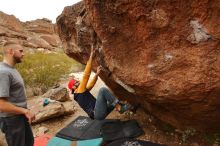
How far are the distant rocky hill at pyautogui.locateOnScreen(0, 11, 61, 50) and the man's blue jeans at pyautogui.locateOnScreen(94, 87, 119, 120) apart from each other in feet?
64.4

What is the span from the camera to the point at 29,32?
114 feet

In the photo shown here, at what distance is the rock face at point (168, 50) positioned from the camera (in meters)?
3.77

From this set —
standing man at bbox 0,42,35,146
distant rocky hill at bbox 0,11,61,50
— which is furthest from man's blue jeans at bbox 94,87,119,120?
distant rocky hill at bbox 0,11,61,50

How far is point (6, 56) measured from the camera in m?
4.38

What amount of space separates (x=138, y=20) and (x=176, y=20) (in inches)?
21.0

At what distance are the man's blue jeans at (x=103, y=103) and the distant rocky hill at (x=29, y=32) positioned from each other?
64.4ft

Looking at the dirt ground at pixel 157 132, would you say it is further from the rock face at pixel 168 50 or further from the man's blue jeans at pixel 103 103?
the man's blue jeans at pixel 103 103

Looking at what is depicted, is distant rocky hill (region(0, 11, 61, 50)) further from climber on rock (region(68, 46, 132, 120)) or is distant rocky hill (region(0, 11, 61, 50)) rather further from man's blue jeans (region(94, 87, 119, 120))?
man's blue jeans (region(94, 87, 119, 120))

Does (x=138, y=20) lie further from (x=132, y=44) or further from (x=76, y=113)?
(x=76, y=113)

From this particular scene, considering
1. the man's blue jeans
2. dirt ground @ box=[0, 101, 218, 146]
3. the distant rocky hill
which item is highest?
the distant rocky hill

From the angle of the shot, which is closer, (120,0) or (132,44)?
(120,0)

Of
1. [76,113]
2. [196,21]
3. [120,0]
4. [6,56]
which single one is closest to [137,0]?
[120,0]

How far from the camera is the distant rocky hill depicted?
28.5m

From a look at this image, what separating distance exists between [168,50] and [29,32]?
3257cm
